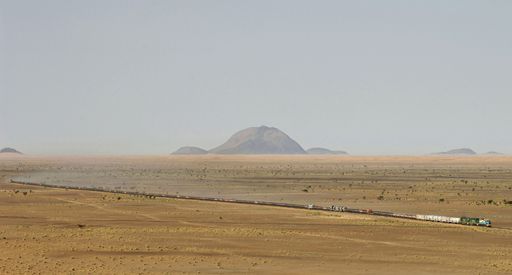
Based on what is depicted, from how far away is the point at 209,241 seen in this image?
63.1 m

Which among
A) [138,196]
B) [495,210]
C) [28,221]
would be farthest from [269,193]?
[28,221]

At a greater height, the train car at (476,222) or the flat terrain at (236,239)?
the train car at (476,222)

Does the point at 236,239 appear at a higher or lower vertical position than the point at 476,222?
lower

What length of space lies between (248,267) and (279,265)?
228 centimetres

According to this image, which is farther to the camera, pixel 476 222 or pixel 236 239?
pixel 476 222

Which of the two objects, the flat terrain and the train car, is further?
the train car

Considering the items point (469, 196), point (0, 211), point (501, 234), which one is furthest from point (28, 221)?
point (469, 196)

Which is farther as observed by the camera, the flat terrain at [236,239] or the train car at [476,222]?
the train car at [476,222]

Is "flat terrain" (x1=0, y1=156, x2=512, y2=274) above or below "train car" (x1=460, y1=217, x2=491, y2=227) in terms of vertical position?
below

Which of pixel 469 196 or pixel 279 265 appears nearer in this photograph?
pixel 279 265

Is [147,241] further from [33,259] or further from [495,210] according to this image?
[495,210]

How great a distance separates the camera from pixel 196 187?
480 ft

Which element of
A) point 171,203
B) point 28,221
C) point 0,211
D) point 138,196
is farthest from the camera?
point 138,196

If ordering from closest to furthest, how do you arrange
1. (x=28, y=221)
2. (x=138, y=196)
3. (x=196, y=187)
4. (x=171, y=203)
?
(x=28, y=221) < (x=171, y=203) < (x=138, y=196) < (x=196, y=187)
